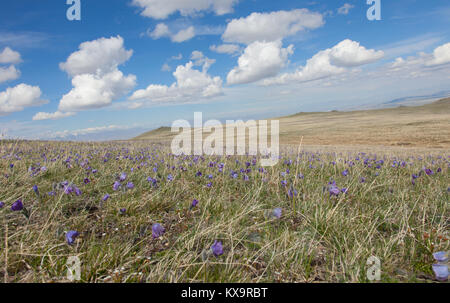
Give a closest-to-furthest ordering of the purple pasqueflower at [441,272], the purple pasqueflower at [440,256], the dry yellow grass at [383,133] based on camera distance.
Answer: the purple pasqueflower at [441,272]
the purple pasqueflower at [440,256]
the dry yellow grass at [383,133]

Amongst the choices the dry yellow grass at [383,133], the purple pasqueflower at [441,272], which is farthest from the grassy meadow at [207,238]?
the dry yellow grass at [383,133]

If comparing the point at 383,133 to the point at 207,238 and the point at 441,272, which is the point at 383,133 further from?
the point at 207,238

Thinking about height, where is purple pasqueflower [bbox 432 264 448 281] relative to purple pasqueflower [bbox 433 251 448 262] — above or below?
below

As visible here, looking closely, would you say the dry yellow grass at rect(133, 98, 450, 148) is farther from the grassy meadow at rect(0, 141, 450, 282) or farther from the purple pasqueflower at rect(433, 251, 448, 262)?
the purple pasqueflower at rect(433, 251, 448, 262)

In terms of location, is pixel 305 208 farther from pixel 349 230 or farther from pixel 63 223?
pixel 63 223

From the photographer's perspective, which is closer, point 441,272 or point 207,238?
point 441,272

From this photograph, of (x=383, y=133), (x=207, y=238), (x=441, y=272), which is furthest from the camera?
(x=383, y=133)

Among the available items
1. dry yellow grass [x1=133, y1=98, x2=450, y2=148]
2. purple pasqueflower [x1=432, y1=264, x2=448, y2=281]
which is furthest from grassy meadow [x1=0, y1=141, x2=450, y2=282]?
dry yellow grass [x1=133, y1=98, x2=450, y2=148]

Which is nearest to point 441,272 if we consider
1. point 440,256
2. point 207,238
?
point 440,256

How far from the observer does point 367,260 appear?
5.64ft

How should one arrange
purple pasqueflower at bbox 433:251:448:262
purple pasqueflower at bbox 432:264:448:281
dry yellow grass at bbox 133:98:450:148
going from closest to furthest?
purple pasqueflower at bbox 432:264:448:281 < purple pasqueflower at bbox 433:251:448:262 < dry yellow grass at bbox 133:98:450:148

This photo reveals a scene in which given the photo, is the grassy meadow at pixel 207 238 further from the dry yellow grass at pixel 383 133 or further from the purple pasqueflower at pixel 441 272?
the dry yellow grass at pixel 383 133

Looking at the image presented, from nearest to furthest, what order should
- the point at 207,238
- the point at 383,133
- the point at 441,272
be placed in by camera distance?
1. the point at 441,272
2. the point at 207,238
3. the point at 383,133
